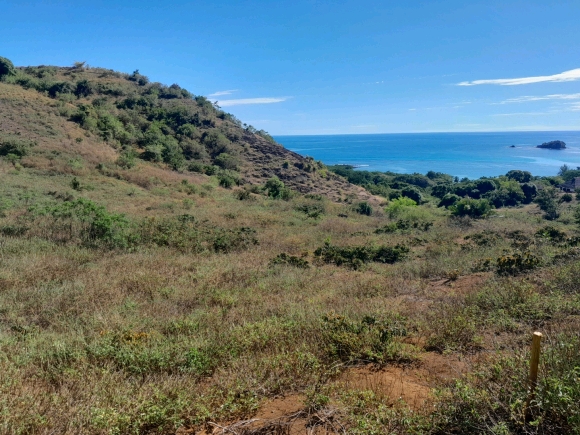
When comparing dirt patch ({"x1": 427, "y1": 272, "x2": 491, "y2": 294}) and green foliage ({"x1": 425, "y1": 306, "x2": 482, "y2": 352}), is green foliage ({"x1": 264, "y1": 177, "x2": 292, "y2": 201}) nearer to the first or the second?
dirt patch ({"x1": 427, "y1": 272, "x2": 491, "y2": 294})

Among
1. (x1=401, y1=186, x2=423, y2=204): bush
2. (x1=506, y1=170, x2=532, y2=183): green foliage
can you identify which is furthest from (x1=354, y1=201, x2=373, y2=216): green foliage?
(x1=506, y1=170, x2=532, y2=183): green foliage

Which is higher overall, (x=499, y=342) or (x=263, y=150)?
(x=263, y=150)

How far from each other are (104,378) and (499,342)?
441 centimetres

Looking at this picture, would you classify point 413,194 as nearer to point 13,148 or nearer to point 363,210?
point 363,210

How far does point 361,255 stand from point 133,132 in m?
32.0

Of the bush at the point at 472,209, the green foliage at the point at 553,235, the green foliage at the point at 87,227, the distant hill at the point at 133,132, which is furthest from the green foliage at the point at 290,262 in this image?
the bush at the point at 472,209

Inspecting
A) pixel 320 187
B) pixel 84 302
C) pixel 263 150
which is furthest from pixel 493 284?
pixel 263 150

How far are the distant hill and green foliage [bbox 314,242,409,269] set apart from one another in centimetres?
1738

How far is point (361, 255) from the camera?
11.5 metres

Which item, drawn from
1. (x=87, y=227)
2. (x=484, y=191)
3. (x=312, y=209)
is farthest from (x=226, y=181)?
(x=484, y=191)

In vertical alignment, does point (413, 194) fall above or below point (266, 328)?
below

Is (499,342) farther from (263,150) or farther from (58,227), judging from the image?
(263,150)

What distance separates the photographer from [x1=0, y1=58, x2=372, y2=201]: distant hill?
86.0 feet

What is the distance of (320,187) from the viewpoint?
41156 mm
